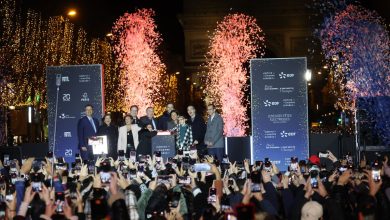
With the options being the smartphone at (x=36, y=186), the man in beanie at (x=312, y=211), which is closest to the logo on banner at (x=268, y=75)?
the smartphone at (x=36, y=186)

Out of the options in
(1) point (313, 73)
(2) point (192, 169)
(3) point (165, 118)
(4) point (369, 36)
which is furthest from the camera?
(1) point (313, 73)

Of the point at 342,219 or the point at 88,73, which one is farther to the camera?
the point at 88,73

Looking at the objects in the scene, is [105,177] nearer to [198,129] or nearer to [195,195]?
[195,195]

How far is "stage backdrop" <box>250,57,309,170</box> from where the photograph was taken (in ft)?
69.9

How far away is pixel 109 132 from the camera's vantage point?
67.4 feet

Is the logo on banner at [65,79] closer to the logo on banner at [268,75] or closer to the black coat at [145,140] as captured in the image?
the black coat at [145,140]

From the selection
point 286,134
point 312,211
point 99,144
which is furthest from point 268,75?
point 312,211

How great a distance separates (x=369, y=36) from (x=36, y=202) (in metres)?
26.8

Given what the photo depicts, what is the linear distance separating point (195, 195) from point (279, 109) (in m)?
9.80

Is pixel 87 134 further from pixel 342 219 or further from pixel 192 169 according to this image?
pixel 342 219

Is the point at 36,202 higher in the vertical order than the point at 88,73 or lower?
lower

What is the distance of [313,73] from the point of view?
69.9m

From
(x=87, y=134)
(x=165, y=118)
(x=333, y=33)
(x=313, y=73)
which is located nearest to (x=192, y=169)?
(x=87, y=134)

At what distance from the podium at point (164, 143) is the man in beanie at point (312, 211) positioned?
10.1 m
